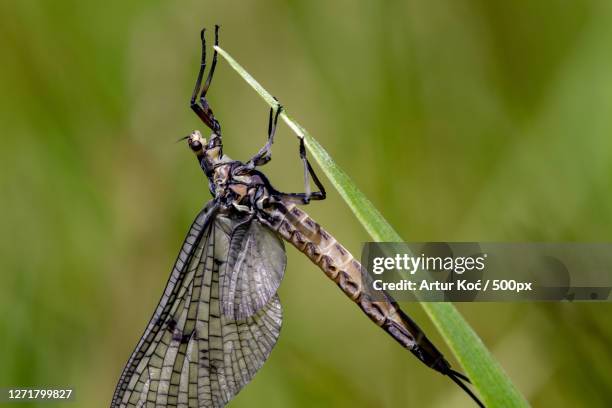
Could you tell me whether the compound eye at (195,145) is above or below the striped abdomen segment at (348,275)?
above

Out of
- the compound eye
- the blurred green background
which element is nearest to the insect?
the compound eye

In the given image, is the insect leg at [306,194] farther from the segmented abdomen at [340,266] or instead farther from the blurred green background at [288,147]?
the blurred green background at [288,147]

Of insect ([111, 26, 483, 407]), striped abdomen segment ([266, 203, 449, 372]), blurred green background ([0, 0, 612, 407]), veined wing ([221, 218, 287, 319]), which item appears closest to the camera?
striped abdomen segment ([266, 203, 449, 372])

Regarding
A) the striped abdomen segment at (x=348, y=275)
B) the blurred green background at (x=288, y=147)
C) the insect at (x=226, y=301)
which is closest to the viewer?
the striped abdomen segment at (x=348, y=275)

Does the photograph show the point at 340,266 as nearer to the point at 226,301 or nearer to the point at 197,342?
the point at 226,301

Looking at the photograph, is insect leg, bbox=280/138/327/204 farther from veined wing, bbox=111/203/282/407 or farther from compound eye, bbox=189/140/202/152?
compound eye, bbox=189/140/202/152

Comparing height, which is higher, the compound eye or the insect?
the compound eye

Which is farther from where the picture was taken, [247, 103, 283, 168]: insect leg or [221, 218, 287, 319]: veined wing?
[247, 103, 283, 168]: insect leg

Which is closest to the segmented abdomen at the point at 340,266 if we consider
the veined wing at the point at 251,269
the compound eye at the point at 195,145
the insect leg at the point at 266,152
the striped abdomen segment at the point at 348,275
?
the striped abdomen segment at the point at 348,275

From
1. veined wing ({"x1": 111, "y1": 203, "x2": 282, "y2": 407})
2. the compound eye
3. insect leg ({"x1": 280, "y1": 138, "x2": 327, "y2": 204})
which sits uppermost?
the compound eye
